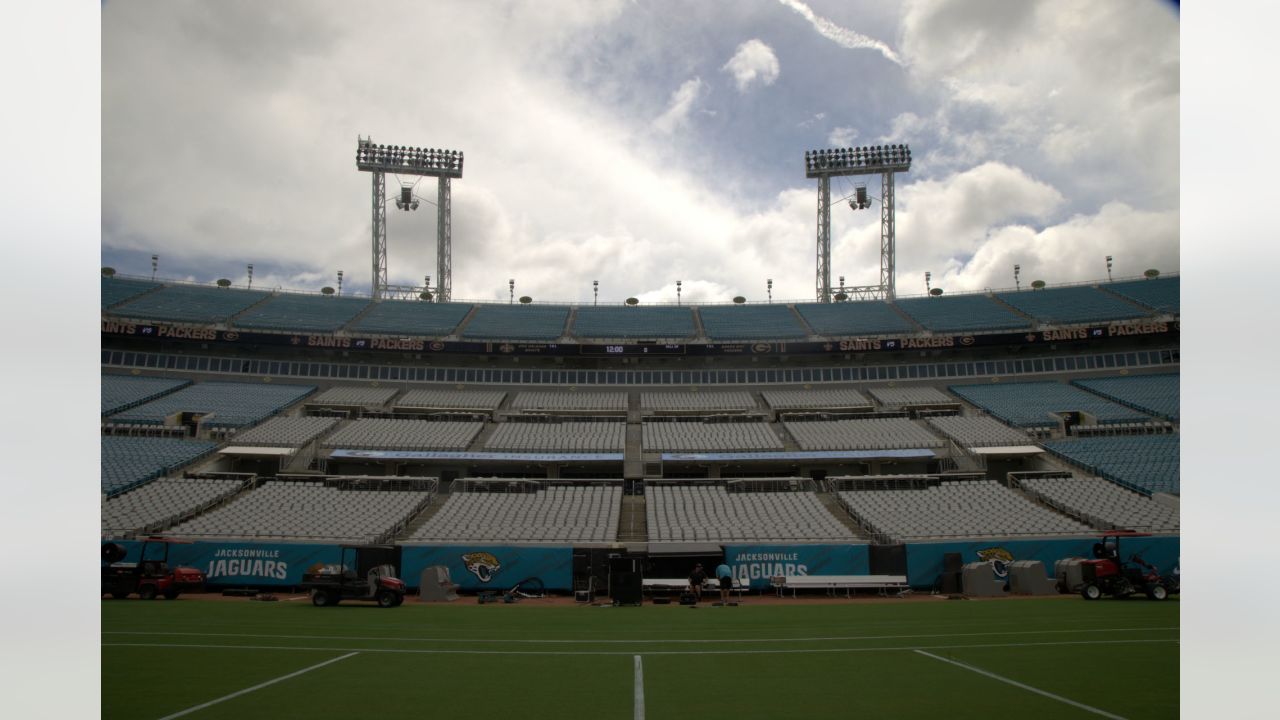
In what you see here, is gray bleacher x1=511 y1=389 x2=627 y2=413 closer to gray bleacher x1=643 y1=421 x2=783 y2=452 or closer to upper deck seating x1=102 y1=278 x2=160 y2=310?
gray bleacher x1=643 y1=421 x2=783 y2=452

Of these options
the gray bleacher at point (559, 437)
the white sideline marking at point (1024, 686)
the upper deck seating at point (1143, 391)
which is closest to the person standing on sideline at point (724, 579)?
the white sideline marking at point (1024, 686)

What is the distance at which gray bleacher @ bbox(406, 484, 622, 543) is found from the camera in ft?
78.1

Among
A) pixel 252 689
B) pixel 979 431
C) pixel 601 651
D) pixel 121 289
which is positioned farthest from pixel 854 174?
pixel 121 289

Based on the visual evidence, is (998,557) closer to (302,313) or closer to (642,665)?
(642,665)

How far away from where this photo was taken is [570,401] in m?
39.3

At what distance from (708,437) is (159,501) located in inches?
953

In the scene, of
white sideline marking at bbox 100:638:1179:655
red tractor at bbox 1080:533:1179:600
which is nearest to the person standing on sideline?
red tractor at bbox 1080:533:1179:600

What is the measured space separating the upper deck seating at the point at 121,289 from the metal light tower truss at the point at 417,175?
14.2 m

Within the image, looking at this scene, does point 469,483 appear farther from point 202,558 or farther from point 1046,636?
point 1046,636

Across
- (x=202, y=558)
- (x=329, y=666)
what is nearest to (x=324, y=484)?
(x=202, y=558)

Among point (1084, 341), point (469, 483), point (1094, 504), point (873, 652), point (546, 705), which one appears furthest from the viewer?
point (1084, 341)

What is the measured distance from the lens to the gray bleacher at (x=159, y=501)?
78.3 ft

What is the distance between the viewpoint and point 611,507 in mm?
27219

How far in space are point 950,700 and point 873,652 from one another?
9.88 ft
